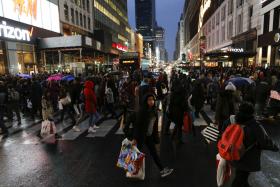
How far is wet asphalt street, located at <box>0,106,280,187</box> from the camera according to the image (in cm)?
502

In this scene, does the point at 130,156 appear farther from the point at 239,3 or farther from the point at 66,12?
the point at 239,3

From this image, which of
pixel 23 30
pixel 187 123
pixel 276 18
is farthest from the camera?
pixel 276 18

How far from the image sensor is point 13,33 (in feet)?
73.8

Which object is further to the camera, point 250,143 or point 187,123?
point 187,123

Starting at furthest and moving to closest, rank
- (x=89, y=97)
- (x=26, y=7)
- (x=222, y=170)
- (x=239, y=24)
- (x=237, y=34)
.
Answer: (x=237, y=34), (x=239, y=24), (x=26, y=7), (x=89, y=97), (x=222, y=170)

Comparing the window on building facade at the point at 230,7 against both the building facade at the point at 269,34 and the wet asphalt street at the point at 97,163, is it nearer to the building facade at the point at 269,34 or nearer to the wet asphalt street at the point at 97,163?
the building facade at the point at 269,34

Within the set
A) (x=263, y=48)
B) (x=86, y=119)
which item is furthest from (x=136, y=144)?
(x=263, y=48)

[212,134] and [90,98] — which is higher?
[90,98]

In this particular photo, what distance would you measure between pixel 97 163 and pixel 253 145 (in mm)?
3878

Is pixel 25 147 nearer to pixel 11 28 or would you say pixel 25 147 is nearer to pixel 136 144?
pixel 136 144

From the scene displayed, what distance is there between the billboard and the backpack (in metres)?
24.7

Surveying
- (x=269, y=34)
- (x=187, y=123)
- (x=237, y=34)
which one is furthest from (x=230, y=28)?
(x=187, y=123)

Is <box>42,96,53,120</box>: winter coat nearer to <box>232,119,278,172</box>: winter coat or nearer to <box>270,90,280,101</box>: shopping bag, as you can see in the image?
<box>232,119,278,172</box>: winter coat

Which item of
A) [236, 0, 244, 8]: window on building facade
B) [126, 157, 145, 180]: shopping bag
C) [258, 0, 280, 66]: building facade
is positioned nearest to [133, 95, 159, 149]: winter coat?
[126, 157, 145, 180]: shopping bag
